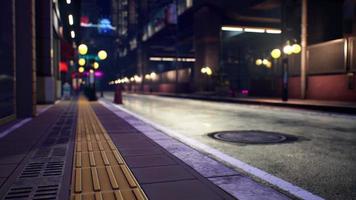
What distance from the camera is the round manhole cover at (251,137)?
7.31 meters

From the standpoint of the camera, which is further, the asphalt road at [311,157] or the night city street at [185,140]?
the asphalt road at [311,157]

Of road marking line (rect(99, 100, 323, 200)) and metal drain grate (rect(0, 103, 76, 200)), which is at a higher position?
metal drain grate (rect(0, 103, 76, 200))

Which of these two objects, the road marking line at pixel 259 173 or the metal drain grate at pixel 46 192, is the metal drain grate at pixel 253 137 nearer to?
the road marking line at pixel 259 173

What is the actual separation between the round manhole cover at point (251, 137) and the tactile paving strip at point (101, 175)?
2.88 meters

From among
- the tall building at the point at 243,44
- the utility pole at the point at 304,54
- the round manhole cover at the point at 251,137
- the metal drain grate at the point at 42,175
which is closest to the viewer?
the metal drain grate at the point at 42,175

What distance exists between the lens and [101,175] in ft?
14.6

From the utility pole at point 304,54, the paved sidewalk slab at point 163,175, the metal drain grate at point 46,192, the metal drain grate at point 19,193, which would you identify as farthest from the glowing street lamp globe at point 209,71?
the metal drain grate at point 19,193

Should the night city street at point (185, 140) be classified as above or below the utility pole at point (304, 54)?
below

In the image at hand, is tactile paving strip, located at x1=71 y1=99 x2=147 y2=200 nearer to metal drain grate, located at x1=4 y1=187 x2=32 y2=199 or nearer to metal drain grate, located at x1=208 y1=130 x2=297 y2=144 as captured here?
metal drain grate, located at x1=4 y1=187 x2=32 y2=199

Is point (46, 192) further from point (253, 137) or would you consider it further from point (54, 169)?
→ point (253, 137)

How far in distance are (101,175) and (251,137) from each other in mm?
4519

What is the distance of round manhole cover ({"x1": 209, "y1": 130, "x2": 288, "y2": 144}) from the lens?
288 inches

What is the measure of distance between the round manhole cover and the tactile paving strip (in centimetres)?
288

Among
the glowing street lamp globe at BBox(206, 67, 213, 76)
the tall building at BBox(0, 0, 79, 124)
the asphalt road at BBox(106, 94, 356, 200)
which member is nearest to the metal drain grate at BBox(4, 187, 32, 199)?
the asphalt road at BBox(106, 94, 356, 200)
